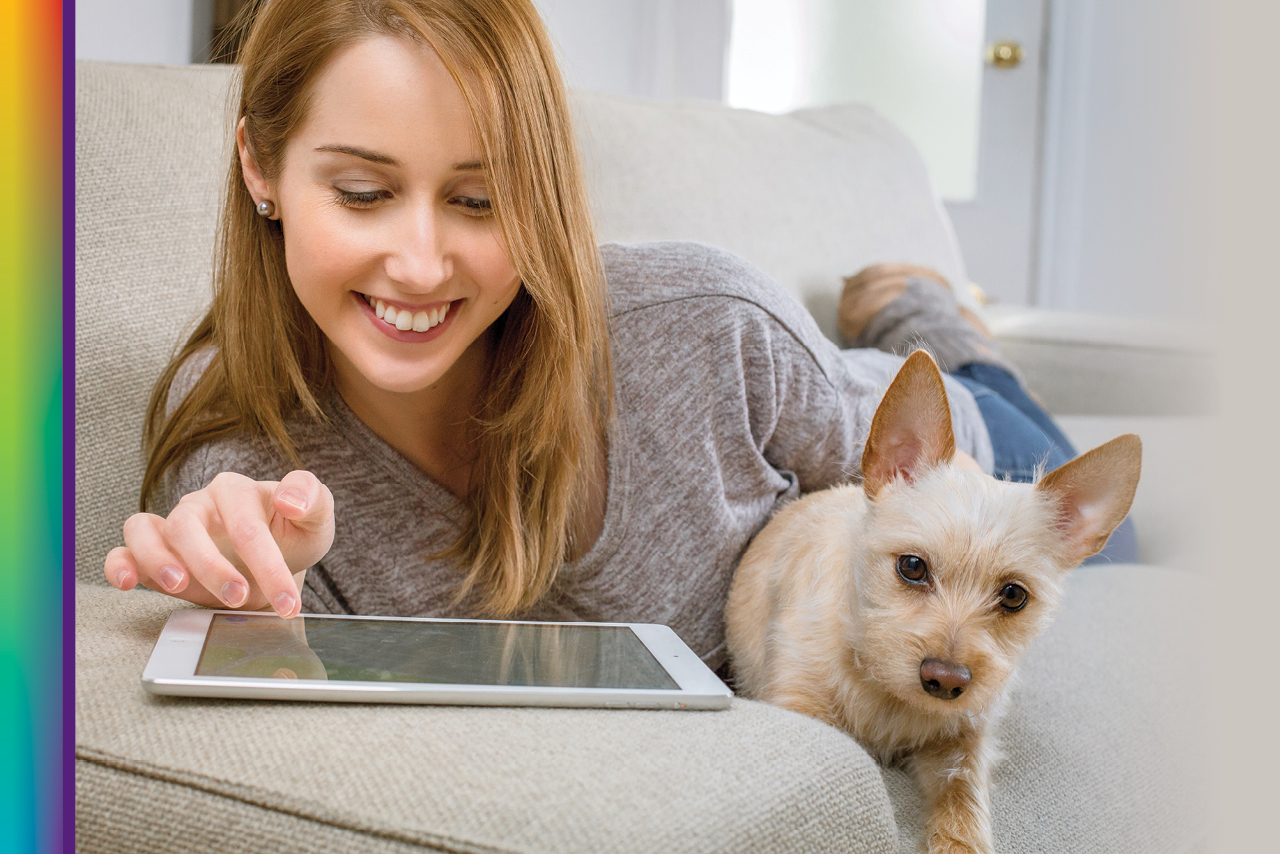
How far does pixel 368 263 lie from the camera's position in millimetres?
989

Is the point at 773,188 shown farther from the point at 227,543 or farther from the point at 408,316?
the point at 227,543

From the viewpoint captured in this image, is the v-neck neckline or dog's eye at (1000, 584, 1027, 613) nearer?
dog's eye at (1000, 584, 1027, 613)

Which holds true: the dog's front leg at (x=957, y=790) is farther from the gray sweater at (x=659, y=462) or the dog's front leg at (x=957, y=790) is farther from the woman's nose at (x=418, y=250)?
the woman's nose at (x=418, y=250)

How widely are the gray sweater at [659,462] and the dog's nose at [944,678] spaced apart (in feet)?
1.46

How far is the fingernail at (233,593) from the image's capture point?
84cm

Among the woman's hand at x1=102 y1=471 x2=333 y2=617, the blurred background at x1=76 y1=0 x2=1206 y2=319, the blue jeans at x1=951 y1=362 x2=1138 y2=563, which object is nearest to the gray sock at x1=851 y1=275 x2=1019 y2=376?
the blue jeans at x1=951 y1=362 x2=1138 y2=563

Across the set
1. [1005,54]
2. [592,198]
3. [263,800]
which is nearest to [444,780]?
[263,800]

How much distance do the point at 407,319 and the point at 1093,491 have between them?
0.67 metres

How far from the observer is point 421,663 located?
0.80 meters

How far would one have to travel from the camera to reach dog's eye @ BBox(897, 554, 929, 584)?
869mm

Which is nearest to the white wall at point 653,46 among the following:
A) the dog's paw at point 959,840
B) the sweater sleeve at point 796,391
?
the sweater sleeve at point 796,391

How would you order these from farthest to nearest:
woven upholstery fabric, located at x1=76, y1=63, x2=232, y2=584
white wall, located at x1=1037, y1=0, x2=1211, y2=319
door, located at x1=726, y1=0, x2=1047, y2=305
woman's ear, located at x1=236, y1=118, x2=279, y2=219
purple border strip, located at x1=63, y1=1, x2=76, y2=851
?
door, located at x1=726, y1=0, x2=1047, y2=305 < white wall, located at x1=1037, y1=0, x2=1211, y2=319 < woven upholstery fabric, located at x1=76, y1=63, x2=232, y2=584 < woman's ear, located at x1=236, y1=118, x2=279, y2=219 < purple border strip, located at x1=63, y1=1, x2=76, y2=851

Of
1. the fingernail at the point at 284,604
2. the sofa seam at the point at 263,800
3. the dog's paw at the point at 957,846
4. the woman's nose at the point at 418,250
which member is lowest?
the dog's paw at the point at 957,846

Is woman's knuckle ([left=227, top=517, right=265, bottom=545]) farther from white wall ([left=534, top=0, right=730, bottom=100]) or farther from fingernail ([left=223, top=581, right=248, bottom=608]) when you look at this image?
white wall ([left=534, top=0, right=730, bottom=100])
